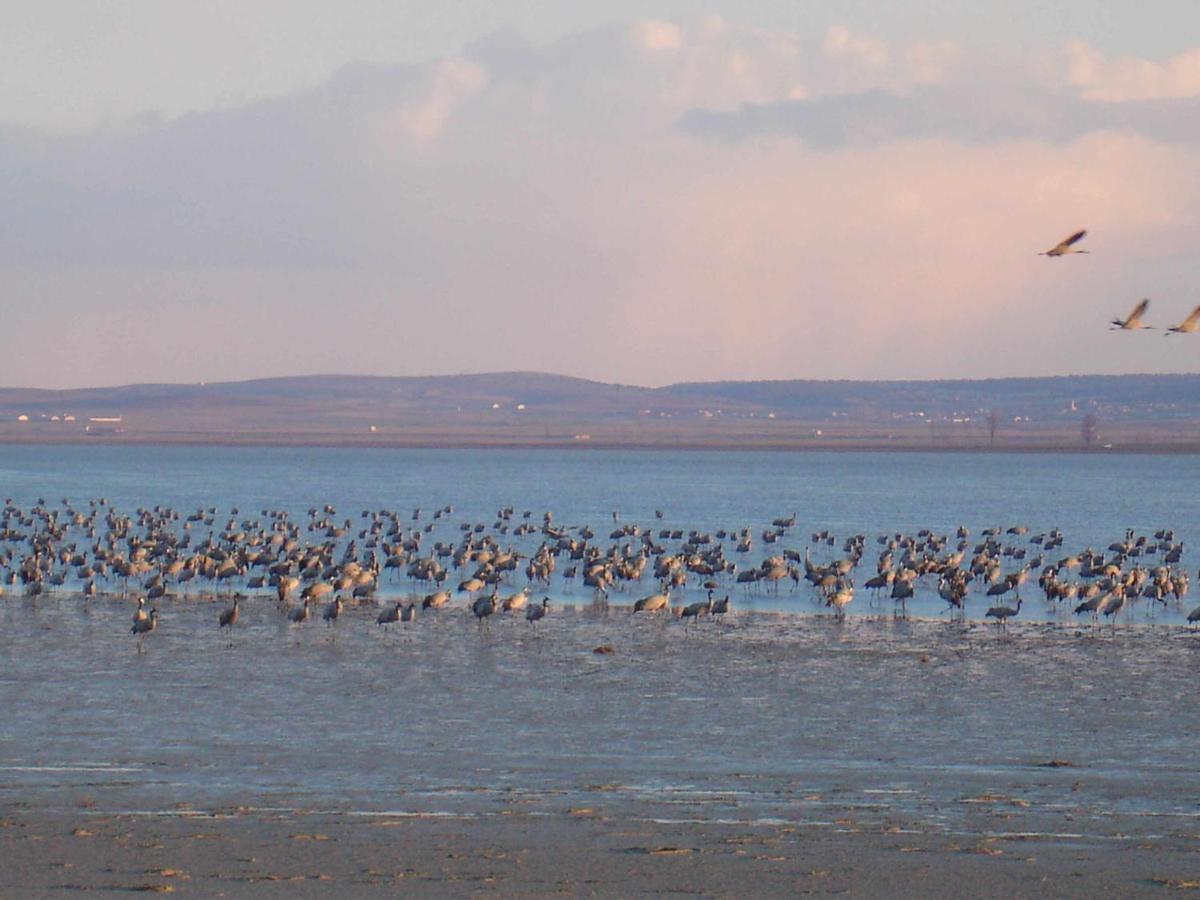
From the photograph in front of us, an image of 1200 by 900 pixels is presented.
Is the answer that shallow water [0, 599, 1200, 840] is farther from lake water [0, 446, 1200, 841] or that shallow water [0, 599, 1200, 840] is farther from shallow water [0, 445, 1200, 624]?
shallow water [0, 445, 1200, 624]

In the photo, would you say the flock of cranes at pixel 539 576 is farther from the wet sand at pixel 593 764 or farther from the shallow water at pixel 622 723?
A: the wet sand at pixel 593 764

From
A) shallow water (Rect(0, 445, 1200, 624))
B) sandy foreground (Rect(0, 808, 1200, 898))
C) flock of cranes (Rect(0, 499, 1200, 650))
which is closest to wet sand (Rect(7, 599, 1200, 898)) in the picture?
sandy foreground (Rect(0, 808, 1200, 898))

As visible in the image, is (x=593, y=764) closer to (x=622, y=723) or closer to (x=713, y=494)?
(x=622, y=723)

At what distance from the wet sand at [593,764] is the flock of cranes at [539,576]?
134 inches

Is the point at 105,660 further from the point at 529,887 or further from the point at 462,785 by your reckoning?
the point at 529,887

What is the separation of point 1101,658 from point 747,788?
1129 cm

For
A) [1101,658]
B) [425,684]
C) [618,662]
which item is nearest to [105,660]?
[425,684]

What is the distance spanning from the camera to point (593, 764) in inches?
662

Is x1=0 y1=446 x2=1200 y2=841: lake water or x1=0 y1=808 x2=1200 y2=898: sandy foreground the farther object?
x1=0 y1=446 x2=1200 y2=841: lake water

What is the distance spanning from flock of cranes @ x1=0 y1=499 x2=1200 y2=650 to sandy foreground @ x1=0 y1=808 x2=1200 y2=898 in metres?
13.3

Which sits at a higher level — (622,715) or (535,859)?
(535,859)

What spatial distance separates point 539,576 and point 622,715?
1875cm

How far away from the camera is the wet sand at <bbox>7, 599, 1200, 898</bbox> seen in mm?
12453

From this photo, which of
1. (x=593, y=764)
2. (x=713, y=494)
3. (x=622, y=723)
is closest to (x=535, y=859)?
(x=593, y=764)
